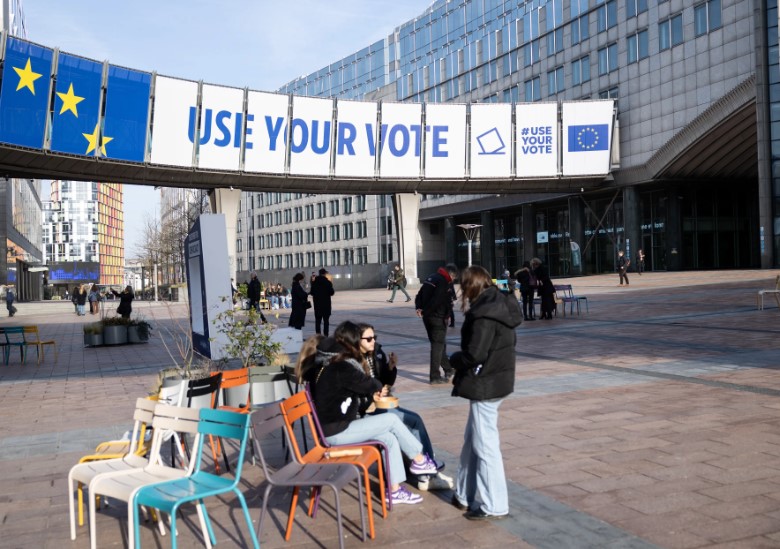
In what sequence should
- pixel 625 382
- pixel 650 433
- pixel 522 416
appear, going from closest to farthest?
pixel 650 433
pixel 522 416
pixel 625 382

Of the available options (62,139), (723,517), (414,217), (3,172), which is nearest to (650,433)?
(723,517)

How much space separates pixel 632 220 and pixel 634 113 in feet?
24.2

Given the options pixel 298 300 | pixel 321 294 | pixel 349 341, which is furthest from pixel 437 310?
pixel 298 300

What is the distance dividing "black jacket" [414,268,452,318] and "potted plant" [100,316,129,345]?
12.0m

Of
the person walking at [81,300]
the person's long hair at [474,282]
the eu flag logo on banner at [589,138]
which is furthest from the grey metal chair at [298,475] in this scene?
the eu flag logo on banner at [589,138]

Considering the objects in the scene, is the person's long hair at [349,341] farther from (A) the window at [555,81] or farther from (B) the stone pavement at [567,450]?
(A) the window at [555,81]

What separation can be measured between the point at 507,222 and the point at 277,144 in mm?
31695

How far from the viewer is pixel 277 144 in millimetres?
42281

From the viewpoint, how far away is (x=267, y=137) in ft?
137

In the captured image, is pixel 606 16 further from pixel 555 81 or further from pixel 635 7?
pixel 555 81

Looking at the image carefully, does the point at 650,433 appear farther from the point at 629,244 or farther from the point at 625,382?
the point at 629,244

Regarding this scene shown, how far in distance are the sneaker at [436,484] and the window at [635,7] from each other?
2042 inches

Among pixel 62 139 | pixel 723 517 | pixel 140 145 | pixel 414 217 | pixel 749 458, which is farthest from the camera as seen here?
pixel 414 217

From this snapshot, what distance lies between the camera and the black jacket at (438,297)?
34.2ft
